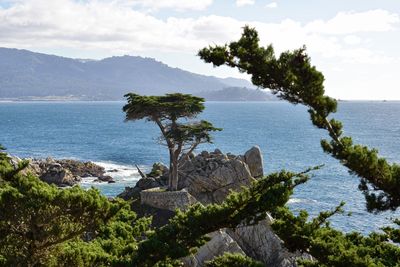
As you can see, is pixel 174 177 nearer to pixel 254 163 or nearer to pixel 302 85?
pixel 254 163

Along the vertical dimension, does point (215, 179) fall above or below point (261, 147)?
above

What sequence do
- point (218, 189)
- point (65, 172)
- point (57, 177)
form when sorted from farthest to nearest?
point (65, 172), point (57, 177), point (218, 189)

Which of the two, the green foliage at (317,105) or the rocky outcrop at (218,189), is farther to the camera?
the rocky outcrop at (218,189)

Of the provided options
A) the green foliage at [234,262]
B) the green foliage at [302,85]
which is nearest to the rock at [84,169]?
the green foliage at [234,262]

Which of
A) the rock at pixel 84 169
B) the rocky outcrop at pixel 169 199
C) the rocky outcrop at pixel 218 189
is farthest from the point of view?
the rock at pixel 84 169

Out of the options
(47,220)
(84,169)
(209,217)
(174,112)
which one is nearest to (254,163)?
(174,112)

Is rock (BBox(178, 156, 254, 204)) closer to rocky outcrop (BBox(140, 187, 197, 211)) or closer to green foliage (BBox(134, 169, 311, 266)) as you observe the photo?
rocky outcrop (BBox(140, 187, 197, 211))

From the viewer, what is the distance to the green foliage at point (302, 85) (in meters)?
9.07

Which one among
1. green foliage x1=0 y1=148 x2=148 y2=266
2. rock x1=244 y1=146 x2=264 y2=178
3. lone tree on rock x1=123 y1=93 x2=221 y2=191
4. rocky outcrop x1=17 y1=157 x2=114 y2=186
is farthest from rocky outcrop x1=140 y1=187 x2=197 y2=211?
green foliage x1=0 y1=148 x2=148 y2=266

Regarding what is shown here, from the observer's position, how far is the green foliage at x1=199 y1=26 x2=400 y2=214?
9.07 meters

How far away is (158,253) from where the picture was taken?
38.3ft

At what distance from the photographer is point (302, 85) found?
9.16 m

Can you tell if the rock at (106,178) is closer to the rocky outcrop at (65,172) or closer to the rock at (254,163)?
the rocky outcrop at (65,172)

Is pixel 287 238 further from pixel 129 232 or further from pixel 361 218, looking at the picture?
pixel 361 218
